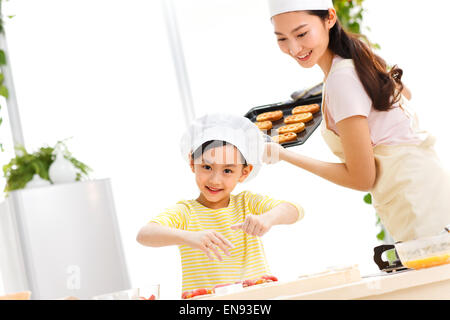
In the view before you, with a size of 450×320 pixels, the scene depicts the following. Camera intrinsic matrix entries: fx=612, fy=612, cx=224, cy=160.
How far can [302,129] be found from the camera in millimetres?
1990

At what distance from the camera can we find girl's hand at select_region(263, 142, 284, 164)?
1698 millimetres

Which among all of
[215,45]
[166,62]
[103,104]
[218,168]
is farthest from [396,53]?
[218,168]

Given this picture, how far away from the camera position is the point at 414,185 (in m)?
1.67

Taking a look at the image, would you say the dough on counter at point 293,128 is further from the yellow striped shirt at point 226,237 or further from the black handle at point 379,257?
the black handle at point 379,257

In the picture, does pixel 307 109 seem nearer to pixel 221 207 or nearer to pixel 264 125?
pixel 264 125

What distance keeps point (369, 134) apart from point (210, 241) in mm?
566

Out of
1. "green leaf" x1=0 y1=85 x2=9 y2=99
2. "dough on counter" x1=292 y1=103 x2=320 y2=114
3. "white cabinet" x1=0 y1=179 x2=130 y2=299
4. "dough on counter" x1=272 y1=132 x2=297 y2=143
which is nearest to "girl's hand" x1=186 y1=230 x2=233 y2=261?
"dough on counter" x1=272 y1=132 x2=297 y2=143

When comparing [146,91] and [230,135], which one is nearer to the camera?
[230,135]

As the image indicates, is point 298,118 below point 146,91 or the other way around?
below

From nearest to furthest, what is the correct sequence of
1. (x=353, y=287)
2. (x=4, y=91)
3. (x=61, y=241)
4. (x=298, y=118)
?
(x=353, y=287)
(x=298, y=118)
(x=61, y=241)
(x=4, y=91)

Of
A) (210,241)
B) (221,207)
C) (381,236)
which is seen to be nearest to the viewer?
(210,241)

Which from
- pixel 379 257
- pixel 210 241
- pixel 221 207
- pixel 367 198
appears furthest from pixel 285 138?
pixel 367 198
